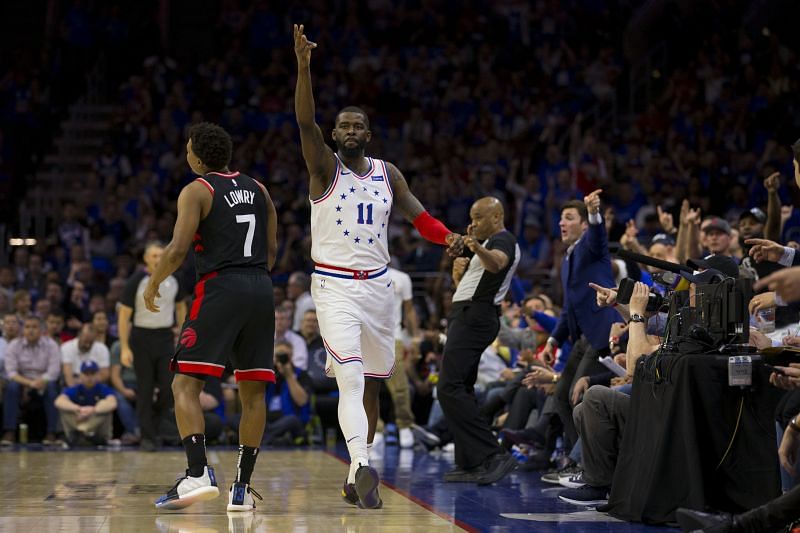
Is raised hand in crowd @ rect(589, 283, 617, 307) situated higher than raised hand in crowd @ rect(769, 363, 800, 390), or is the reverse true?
raised hand in crowd @ rect(589, 283, 617, 307)

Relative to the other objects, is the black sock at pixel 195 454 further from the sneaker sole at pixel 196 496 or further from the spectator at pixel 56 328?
the spectator at pixel 56 328

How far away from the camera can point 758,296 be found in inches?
237

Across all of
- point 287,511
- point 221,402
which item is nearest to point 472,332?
point 287,511

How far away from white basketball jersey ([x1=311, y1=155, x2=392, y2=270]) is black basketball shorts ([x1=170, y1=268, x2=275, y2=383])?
417 mm

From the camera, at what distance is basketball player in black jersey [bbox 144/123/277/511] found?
614 cm

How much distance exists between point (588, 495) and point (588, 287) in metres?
1.72

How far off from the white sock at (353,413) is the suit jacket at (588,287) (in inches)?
82.4

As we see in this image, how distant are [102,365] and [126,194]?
16.7ft

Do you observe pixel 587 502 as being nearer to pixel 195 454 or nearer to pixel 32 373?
pixel 195 454

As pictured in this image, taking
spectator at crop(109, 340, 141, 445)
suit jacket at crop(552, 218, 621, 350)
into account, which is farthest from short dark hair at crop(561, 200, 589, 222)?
spectator at crop(109, 340, 141, 445)

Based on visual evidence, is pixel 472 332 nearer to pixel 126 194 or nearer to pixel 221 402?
pixel 221 402

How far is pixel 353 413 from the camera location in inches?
248

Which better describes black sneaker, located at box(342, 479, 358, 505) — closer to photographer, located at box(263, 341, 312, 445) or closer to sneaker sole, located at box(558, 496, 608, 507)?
sneaker sole, located at box(558, 496, 608, 507)

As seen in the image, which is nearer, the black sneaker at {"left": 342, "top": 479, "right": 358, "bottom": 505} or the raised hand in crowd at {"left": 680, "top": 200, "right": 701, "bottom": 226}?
the black sneaker at {"left": 342, "top": 479, "right": 358, "bottom": 505}
